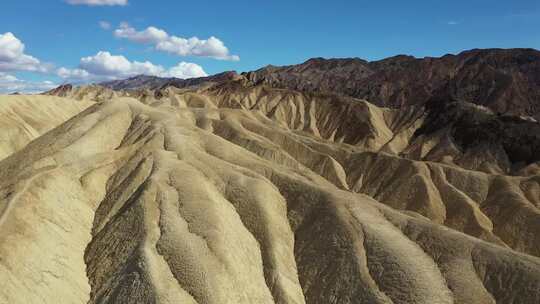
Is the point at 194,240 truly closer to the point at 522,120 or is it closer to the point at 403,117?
the point at 522,120

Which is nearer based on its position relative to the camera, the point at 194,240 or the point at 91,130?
the point at 194,240

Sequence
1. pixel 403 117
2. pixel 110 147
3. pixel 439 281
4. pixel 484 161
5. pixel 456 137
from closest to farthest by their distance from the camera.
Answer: pixel 439 281, pixel 110 147, pixel 484 161, pixel 456 137, pixel 403 117

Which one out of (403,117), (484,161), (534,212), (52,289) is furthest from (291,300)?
(403,117)

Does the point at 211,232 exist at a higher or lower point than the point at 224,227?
higher

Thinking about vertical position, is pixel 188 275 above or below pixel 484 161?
above

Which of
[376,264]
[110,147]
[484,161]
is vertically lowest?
[484,161]

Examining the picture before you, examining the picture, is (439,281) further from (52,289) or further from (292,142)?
(292,142)

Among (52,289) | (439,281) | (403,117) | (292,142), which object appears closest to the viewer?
(52,289)

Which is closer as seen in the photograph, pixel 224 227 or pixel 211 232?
pixel 211 232

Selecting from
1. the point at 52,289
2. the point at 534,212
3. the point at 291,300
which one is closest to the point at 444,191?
the point at 534,212
